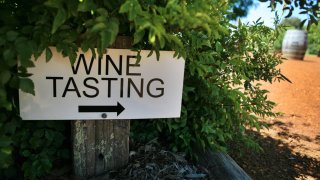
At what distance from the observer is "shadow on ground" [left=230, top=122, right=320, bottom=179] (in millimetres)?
3070

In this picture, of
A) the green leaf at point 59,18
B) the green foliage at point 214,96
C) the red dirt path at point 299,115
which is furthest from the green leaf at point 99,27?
the red dirt path at point 299,115

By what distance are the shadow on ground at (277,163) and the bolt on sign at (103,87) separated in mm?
1355

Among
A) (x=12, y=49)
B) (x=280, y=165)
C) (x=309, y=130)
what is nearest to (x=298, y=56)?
(x=309, y=130)

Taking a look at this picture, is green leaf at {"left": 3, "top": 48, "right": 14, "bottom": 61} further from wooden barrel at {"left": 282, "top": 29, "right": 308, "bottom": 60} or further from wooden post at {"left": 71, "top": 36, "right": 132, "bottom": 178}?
wooden barrel at {"left": 282, "top": 29, "right": 308, "bottom": 60}

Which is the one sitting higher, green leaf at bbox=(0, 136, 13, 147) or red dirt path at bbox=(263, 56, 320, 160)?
green leaf at bbox=(0, 136, 13, 147)

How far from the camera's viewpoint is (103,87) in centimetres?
177

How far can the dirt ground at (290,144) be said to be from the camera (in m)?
3.13

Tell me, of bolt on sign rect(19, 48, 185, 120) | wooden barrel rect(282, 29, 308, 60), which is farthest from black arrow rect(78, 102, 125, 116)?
wooden barrel rect(282, 29, 308, 60)

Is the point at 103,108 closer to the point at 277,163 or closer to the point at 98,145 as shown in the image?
the point at 98,145

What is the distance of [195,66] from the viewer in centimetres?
202

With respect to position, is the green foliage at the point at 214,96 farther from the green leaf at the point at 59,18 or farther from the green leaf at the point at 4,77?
the green leaf at the point at 4,77

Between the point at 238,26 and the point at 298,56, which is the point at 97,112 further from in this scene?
the point at 298,56

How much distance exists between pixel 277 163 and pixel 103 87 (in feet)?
7.31

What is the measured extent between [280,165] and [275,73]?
3.09 feet
